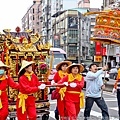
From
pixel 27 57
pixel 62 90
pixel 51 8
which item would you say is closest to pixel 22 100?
pixel 62 90

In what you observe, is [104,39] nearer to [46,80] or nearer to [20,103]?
[46,80]

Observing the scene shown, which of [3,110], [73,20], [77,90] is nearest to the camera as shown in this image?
[3,110]

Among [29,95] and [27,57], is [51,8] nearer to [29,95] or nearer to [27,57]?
[27,57]

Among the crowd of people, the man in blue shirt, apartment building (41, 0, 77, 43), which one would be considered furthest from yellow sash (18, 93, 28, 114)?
apartment building (41, 0, 77, 43)

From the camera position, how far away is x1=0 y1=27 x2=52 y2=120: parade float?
32.1 feet

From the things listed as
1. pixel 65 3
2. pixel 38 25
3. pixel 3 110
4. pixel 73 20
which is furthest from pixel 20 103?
pixel 38 25

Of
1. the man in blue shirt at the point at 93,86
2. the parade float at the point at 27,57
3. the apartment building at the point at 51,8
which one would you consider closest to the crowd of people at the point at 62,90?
the man in blue shirt at the point at 93,86

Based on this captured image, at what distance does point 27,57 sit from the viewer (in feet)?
32.8

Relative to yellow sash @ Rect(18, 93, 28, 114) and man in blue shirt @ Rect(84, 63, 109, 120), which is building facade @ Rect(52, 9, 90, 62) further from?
yellow sash @ Rect(18, 93, 28, 114)

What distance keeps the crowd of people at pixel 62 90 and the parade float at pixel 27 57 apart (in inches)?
19.4

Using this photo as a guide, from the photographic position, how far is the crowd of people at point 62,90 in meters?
8.34

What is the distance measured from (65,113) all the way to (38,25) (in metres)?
116

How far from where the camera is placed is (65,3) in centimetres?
9619

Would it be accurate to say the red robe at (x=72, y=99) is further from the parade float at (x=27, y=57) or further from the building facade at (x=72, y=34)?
the building facade at (x=72, y=34)
